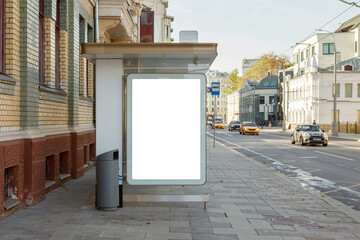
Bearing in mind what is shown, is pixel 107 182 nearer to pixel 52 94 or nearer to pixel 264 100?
pixel 52 94

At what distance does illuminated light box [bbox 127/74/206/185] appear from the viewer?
771cm

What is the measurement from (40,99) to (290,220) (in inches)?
212

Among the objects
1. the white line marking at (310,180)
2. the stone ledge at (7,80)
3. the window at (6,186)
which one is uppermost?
the stone ledge at (7,80)

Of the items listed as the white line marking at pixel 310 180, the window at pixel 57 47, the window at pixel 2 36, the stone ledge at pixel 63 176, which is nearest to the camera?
the window at pixel 2 36

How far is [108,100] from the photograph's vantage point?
781 centimetres

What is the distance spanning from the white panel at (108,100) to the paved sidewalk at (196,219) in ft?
4.27

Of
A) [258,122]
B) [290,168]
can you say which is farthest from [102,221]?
[258,122]

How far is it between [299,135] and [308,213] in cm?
2248

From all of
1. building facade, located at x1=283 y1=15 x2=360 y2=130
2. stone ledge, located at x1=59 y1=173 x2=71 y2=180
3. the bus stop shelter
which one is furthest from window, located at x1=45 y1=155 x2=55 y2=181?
building facade, located at x1=283 y1=15 x2=360 y2=130

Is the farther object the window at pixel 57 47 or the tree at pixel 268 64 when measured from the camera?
the tree at pixel 268 64

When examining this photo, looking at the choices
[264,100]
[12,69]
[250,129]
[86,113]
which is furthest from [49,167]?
[264,100]

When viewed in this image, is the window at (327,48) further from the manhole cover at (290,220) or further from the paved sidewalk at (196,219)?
the manhole cover at (290,220)

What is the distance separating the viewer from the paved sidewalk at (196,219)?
6039 millimetres

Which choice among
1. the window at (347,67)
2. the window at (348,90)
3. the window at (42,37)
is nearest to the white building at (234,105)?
the window at (347,67)
